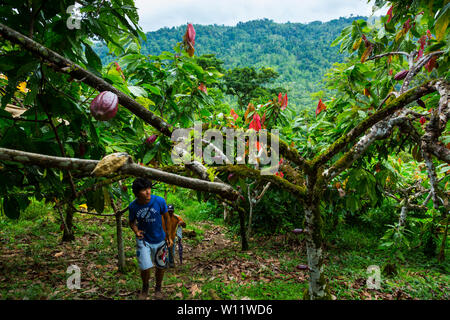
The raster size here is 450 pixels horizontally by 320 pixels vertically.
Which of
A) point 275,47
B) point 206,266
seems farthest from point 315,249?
point 275,47

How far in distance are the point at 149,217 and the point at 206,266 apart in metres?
1.57

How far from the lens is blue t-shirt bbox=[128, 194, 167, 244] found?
226cm

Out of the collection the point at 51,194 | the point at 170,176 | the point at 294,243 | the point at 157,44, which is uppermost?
the point at 157,44

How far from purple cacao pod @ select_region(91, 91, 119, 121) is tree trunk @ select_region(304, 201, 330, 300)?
125 centimetres

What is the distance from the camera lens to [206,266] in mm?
3439

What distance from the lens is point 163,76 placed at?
1960 millimetres

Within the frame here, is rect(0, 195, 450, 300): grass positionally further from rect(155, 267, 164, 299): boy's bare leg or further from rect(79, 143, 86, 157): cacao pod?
rect(79, 143, 86, 157): cacao pod

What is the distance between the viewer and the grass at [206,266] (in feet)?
8.29

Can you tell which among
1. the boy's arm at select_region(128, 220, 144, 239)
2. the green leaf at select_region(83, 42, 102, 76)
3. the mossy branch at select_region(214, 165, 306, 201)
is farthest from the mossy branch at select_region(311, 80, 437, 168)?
the boy's arm at select_region(128, 220, 144, 239)

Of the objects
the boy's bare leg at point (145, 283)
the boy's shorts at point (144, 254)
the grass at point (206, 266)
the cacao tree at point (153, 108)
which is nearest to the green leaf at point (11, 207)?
the cacao tree at point (153, 108)

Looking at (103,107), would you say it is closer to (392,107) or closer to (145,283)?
(392,107)
